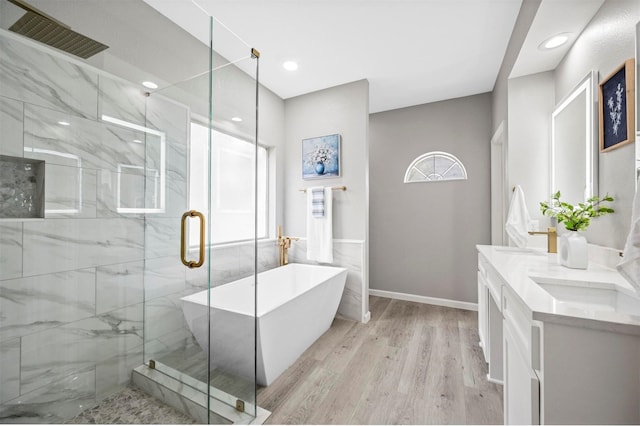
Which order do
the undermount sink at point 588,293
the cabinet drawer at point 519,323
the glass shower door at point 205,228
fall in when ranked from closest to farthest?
the cabinet drawer at point 519,323 < the undermount sink at point 588,293 < the glass shower door at point 205,228

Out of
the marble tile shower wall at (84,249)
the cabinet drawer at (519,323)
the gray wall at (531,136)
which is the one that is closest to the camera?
the cabinet drawer at (519,323)

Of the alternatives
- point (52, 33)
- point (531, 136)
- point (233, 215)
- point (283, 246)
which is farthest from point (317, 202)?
point (52, 33)

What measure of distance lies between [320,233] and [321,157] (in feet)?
2.89

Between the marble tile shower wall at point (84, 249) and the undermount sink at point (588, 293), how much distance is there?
1.48 meters

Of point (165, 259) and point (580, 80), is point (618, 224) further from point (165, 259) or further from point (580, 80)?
point (165, 259)

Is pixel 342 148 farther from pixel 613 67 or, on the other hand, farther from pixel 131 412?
pixel 131 412

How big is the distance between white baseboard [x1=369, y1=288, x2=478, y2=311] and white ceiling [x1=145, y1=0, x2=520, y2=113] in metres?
2.57

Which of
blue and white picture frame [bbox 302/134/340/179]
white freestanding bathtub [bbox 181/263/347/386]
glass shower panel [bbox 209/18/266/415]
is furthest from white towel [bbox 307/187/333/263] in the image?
glass shower panel [bbox 209/18/266/415]

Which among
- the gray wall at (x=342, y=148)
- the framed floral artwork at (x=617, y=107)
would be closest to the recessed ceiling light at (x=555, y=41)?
the framed floral artwork at (x=617, y=107)

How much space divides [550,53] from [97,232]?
3.16m

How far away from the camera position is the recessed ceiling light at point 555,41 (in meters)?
1.74

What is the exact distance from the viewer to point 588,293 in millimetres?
1078

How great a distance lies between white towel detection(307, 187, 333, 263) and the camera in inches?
117

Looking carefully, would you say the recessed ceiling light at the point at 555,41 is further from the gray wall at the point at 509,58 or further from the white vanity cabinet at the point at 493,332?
the white vanity cabinet at the point at 493,332
